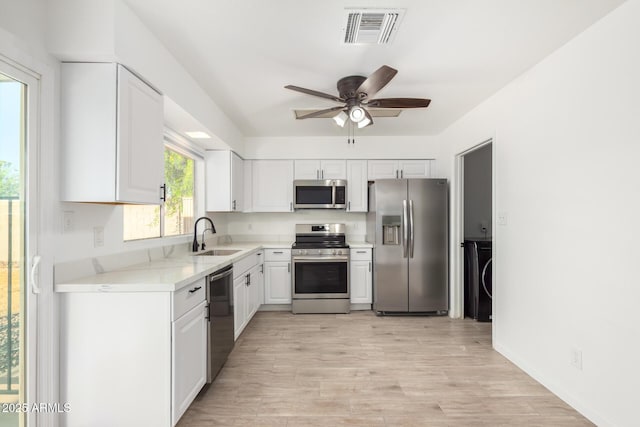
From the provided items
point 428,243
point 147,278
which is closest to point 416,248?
point 428,243

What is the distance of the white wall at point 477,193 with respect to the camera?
448cm

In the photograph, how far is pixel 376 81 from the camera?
2.30 metres

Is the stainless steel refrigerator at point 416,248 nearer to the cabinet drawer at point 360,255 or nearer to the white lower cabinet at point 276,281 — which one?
the cabinet drawer at point 360,255

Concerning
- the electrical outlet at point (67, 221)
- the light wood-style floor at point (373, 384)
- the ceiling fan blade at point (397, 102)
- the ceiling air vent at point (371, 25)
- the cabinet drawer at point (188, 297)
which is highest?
the ceiling air vent at point (371, 25)

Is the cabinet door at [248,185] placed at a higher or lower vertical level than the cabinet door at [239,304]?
higher

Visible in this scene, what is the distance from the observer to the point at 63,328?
1718mm

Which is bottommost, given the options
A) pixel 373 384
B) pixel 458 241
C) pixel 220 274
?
pixel 373 384

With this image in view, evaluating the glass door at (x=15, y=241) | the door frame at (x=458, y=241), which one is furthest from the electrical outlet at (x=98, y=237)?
the door frame at (x=458, y=241)

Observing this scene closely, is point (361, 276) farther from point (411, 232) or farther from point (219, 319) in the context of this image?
point (219, 319)

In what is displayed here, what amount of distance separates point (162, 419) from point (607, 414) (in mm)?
2508

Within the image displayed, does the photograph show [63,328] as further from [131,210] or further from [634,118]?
[634,118]

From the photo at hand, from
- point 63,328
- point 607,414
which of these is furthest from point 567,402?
point 63,328

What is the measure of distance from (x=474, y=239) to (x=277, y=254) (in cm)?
249

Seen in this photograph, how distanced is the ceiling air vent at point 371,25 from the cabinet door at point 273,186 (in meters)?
2.66
